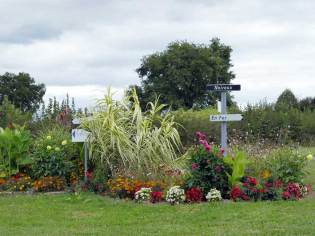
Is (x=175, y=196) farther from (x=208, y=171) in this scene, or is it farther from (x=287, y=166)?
(x=287, y=166)

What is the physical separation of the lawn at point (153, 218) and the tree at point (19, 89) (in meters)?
51.7

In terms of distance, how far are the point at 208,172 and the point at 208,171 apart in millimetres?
22

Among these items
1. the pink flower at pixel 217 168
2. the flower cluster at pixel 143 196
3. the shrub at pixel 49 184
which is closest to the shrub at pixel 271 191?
the pink flower at pixel 217 168

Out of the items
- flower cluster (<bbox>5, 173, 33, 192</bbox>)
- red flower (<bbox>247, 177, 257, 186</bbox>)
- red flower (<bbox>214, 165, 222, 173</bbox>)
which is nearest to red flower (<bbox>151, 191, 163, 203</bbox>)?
red flower (<bbox>214, 165, 222, 173</bbox>)

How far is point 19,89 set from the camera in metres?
61.0

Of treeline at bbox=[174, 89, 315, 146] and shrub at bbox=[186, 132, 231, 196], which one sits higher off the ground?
treeline at bbox=[174, 89, 315, 146]

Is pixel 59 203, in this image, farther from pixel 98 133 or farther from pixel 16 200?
pixel 98 133

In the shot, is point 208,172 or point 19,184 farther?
point 19,184

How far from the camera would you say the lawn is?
7.30m

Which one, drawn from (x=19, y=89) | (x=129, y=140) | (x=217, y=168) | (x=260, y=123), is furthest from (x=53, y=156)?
(x=19, y=89)

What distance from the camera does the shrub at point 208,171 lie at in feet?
31.2

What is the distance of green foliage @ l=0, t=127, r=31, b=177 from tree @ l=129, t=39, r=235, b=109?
37.7 meters

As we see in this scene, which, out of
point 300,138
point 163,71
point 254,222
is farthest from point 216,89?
point 163,71

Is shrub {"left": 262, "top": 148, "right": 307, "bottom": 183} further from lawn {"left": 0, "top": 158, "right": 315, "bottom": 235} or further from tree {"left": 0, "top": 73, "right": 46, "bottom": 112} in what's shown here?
tree {"left": 0, "top": 73, "right": 46, "bottom": 112}
